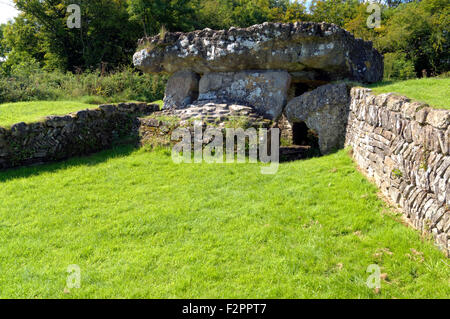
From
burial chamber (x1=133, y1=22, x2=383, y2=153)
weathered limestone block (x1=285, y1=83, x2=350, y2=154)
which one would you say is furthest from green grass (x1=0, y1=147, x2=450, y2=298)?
burial chamber (x1=133, y1=22, x2=383, y2=153)

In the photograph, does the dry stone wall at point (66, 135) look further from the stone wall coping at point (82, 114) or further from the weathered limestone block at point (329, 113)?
the weathered limestone block at point (329, 113)

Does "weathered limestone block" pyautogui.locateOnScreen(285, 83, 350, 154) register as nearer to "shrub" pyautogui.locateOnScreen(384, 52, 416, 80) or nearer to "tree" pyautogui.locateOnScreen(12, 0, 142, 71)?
"shrub" pyautogui.locateOnScreen(384, 52, 416, 80)

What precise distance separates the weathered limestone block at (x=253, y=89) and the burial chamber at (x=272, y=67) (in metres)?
0.03

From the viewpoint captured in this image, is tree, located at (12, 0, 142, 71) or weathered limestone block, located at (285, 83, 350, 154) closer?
weathered limestone block, located at (285, 83, 350, 154)

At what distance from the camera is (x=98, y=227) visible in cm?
534

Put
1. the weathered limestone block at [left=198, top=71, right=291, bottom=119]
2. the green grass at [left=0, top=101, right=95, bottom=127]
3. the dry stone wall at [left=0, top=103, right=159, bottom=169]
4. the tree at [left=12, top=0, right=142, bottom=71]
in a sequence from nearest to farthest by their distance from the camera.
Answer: the dry stone wall at [left=0, top=103, right=159, bottom=169]
the weathered limestone block at [left=198, top=71, right=291, bottom=119]
the green grass at [left=0, top=101, right=95, bottom=127]
the tree at [left=12, top=0, right=142, bottom=71]

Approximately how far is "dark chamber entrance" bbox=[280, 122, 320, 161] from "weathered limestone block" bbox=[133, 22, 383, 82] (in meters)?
1.70

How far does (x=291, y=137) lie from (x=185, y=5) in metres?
16.3

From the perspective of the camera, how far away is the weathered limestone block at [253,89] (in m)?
9.44

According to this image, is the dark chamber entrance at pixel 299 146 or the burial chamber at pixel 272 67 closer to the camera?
the burial chamber at pixel 272 67

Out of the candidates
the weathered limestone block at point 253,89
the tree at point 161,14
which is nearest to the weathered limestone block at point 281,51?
the weathered limestone block at point 253,89

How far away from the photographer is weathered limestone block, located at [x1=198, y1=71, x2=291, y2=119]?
31.0 ft

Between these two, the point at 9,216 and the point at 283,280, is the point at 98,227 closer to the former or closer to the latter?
the point at 9,216
